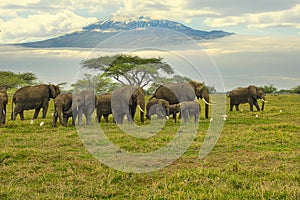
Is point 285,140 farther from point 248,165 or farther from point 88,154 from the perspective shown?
point 88,154

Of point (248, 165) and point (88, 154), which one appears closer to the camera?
point (248, 165)

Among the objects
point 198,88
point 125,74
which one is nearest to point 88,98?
point 198,88

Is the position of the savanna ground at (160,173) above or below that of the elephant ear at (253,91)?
below

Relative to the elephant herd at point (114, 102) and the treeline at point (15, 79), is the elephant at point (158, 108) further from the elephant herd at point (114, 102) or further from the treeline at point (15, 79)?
the treeline at point (15, 79)

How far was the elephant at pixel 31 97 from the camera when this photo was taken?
22.2m

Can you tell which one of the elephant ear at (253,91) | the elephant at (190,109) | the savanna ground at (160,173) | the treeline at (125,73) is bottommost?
the savanna ground at (160,173)

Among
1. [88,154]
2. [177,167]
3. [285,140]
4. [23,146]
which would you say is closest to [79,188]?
[177,167]

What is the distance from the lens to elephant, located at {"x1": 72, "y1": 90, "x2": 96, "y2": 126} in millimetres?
19312

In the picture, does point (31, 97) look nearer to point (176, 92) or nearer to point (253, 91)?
point (176, 92)

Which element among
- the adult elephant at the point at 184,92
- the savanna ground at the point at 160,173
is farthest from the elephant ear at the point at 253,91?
the savanna ground at the point at 160,173

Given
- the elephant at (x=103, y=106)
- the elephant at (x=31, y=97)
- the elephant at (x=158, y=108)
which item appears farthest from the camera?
the elephant at (x=31, y=97)

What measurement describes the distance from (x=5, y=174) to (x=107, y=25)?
17610mm

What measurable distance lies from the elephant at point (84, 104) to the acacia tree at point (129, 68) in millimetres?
7762

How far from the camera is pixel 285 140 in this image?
45.1ft
